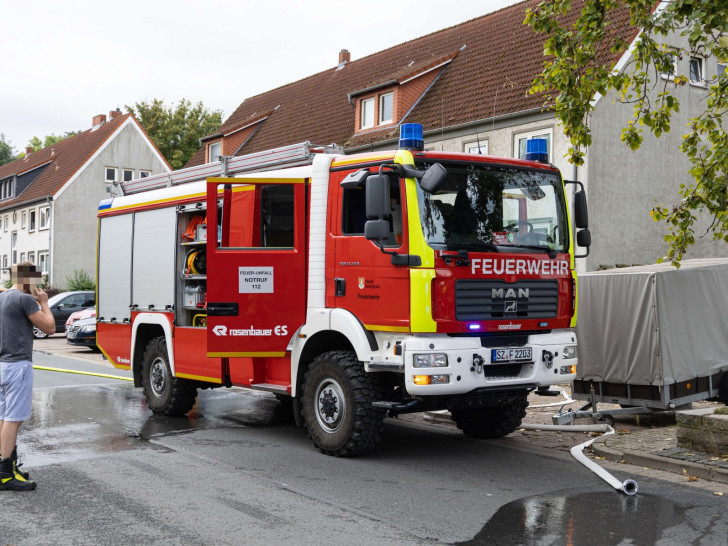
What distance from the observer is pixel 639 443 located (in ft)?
28.2

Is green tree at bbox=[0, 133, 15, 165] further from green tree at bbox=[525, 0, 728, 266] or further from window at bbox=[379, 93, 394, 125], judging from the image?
green tree at bbox=[525, 0, 728, 266]

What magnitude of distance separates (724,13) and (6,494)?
750 cm

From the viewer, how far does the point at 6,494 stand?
21.5 ft

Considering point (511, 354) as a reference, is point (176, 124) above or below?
above

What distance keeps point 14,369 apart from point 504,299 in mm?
4351

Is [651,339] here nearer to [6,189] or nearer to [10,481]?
[10,481]

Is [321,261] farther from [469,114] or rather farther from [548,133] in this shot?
[469,114]

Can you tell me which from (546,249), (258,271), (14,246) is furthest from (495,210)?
(14,246)

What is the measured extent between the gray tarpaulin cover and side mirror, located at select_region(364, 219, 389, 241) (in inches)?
156

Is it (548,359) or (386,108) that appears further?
(386,108)

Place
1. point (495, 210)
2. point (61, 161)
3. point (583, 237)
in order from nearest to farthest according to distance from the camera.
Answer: point (495, 210)
point (583, 237)
point (61, 161)

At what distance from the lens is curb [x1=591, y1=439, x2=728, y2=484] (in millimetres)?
7309

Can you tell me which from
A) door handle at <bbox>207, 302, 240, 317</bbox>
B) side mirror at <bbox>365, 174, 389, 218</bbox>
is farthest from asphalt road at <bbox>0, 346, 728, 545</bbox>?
side mirror at <bbox>365, 174, 389, 218</bbox>

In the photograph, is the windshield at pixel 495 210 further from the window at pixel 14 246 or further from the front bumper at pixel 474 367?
the window at pixel 14 246
